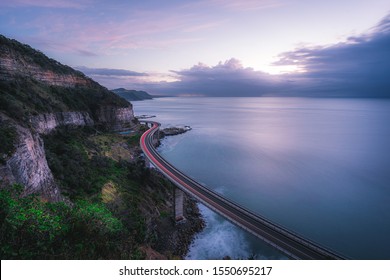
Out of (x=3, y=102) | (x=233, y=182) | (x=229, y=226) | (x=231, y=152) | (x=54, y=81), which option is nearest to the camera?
(x=3, y=102)

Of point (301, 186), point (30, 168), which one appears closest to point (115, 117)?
point (30, 168)

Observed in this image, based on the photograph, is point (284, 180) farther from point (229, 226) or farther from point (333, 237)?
point (229, 226)

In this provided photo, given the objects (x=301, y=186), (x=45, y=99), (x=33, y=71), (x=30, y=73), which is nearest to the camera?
(x=301, y=186)

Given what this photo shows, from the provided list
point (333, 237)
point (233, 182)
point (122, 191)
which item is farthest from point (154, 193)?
point (333, 237)

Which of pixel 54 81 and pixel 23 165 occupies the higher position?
pixel 54 81

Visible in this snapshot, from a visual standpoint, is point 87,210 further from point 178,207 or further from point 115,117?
point 115,117
